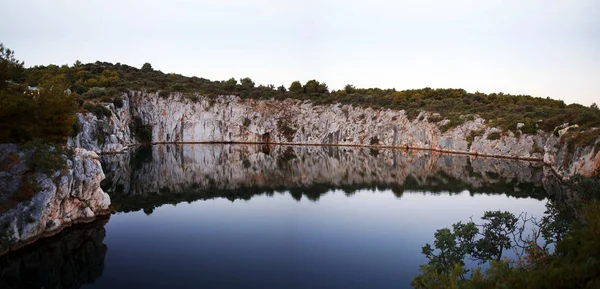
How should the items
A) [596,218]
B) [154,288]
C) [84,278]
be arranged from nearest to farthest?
[596,218], [154,288], [84,278]

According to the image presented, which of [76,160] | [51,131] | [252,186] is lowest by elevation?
[252,186]

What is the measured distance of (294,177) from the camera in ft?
122

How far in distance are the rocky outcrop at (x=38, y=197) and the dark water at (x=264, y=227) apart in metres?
0.74

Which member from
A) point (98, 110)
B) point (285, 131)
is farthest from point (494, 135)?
point (98, 110)

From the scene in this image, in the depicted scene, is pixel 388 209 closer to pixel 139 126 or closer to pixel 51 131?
pixel 51 131

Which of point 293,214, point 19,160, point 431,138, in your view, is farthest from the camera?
point 431,138

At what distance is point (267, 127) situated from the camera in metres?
81.5

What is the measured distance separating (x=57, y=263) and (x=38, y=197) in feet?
10.9

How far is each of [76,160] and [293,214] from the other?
37.5 feet

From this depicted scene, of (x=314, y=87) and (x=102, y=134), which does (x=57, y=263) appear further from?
(x=314, y=87)

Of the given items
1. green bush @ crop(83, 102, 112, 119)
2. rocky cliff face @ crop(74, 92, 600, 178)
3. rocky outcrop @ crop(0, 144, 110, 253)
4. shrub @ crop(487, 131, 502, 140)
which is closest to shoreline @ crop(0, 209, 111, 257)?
rocky outcrop @ crop(0, 144, 110, 253)

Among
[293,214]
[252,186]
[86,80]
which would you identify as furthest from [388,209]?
[86,80]

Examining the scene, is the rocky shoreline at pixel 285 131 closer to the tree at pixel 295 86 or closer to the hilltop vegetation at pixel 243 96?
the hilltop vegetation at pixel 243 96

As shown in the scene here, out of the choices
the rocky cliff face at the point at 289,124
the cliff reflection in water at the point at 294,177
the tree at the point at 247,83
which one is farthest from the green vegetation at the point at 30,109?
the tree at the point at 247,83
